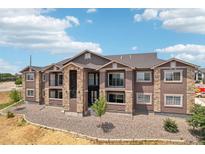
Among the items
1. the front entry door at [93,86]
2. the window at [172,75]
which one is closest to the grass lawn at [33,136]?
the front entry door at [93,86]

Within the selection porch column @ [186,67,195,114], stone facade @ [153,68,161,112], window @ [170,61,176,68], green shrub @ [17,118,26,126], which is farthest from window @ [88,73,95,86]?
porch column @ [186,67,195,114]

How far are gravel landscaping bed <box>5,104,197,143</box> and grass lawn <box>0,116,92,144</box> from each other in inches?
48.9

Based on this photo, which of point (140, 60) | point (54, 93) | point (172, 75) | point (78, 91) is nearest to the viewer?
point (172, 75)

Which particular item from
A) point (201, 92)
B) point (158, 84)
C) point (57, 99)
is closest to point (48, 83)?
point (57, 99)

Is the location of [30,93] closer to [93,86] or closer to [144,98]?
[93,86]

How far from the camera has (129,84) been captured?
2795 centimetres

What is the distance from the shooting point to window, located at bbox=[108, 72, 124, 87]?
29.1m

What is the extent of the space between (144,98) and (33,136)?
49.8 ft

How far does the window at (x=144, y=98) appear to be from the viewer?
28800 millimetres

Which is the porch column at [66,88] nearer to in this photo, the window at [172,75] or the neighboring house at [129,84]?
the neighboring house at [129,84]

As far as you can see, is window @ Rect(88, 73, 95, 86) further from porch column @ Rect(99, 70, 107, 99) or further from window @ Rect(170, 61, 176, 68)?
window @ Rect(170, 61, 176, 68)

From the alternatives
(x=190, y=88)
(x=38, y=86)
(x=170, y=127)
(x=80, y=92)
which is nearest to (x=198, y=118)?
(x=170, y=127)

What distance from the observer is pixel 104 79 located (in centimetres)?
2944

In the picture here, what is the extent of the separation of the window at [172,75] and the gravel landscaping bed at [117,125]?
4870mm
